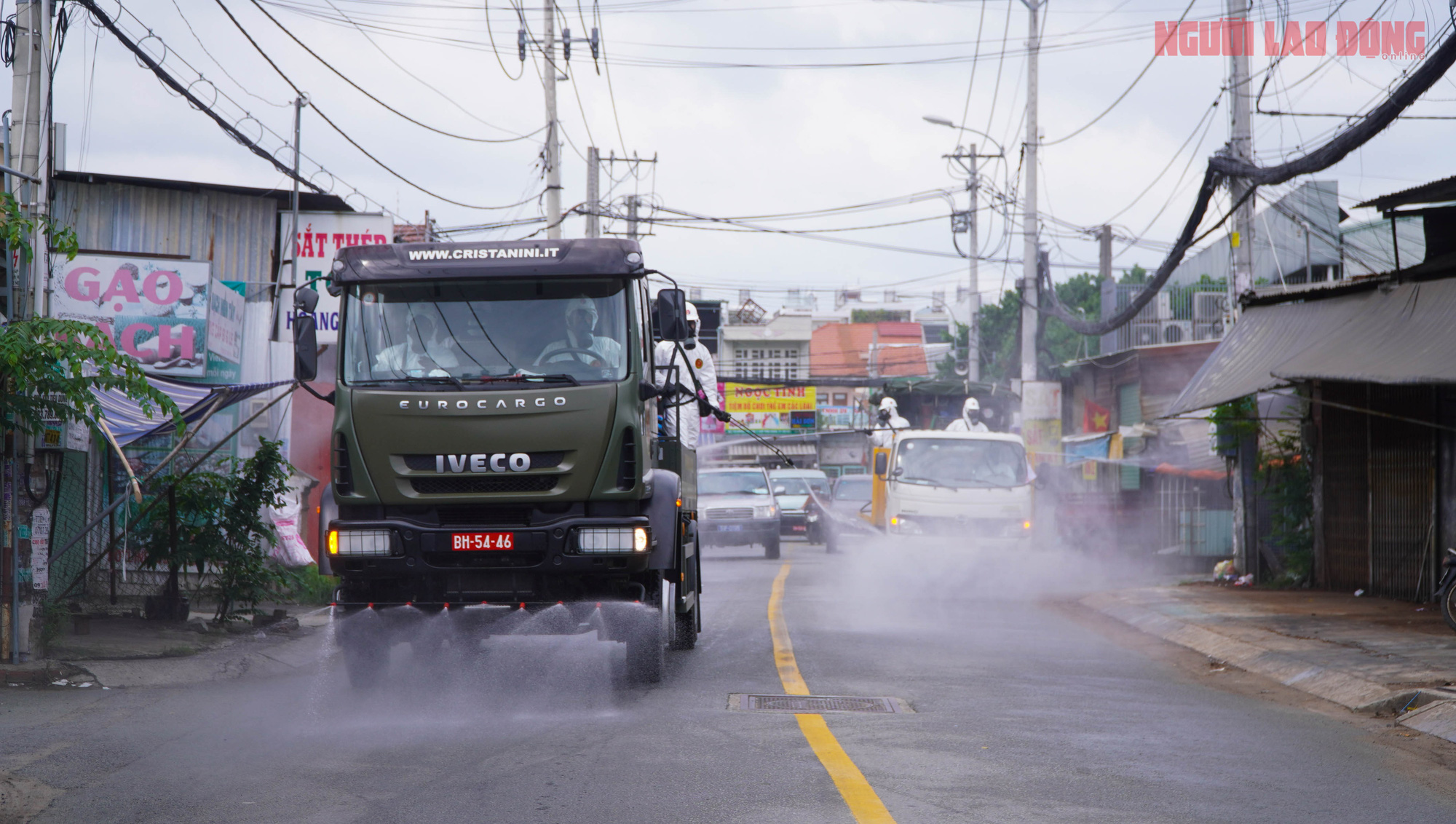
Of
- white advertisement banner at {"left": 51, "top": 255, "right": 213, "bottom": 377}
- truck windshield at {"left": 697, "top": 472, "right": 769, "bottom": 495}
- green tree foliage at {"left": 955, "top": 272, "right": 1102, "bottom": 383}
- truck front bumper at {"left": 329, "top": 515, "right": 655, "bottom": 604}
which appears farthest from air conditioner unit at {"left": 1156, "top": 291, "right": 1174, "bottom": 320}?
truck front bumper at {"left": 329, "top": 515, "right": 655, "bottom": 604}

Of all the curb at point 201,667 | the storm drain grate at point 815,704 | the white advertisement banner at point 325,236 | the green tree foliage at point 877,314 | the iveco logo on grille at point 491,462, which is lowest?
the curb at point 201,667

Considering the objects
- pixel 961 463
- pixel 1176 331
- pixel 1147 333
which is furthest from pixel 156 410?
pixel 1147 333

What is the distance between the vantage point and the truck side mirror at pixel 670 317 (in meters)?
8.95

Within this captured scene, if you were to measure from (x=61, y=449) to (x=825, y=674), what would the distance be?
610cm

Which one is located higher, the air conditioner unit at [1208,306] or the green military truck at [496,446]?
the air conditioner unit at [1208,306]

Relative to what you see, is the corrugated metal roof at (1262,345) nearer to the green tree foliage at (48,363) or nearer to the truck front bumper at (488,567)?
the truck front bumper at (488,567)

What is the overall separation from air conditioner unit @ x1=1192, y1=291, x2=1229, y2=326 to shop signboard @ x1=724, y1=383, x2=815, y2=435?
1252 inches

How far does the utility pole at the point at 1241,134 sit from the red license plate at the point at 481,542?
12.8 m

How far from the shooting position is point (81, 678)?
9750 millimetres

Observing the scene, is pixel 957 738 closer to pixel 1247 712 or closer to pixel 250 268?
pixel 1247 712

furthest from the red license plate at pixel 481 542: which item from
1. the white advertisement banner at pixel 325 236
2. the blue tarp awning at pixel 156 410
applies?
the white advertisement banner at pixel 325 236

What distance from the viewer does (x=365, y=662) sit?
898 centimetres

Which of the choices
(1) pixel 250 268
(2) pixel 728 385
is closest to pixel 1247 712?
(1) pixel 250 268

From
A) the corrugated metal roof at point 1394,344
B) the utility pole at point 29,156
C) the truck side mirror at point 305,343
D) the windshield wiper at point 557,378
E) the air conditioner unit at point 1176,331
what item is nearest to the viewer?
the windshield wiper at point 557,378
